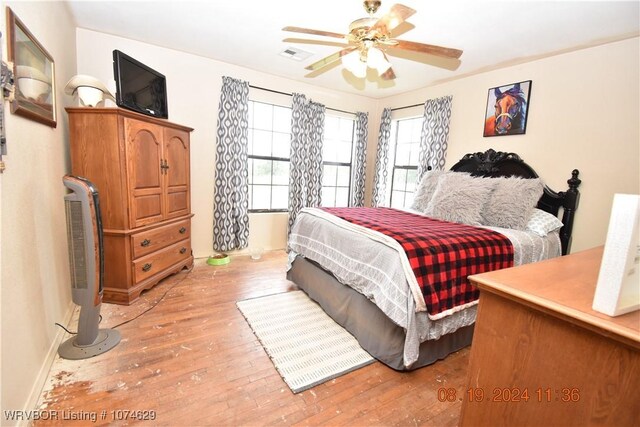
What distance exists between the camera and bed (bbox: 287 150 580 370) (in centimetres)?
167

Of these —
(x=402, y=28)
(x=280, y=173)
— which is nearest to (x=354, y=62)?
(x=402, y=28)

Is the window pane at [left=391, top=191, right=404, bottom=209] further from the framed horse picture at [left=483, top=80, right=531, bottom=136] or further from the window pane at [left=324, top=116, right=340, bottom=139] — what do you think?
the framed horse picture at [left=483, top=80, right=531, bottom=136]

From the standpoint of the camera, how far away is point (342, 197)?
15.8 ft

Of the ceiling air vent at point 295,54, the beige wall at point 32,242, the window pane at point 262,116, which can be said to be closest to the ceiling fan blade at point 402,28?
the ceiling air vent at point 295,54

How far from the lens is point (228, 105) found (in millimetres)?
3449

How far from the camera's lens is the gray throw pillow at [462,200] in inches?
102

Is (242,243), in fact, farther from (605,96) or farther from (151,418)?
(605,96)

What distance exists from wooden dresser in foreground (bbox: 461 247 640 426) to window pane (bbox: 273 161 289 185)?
3.41 m

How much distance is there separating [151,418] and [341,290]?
135 cm

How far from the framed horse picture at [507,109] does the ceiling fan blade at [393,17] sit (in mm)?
2065

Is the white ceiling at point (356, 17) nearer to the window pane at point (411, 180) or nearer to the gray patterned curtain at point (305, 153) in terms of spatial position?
the gray patterned curtain at point (305, 153)

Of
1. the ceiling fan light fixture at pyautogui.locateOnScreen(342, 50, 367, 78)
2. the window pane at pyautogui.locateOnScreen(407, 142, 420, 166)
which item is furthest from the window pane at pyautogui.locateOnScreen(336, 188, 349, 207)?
the ceiling fan light fixture at pyautogui.locateOnScreen(342, 50, 367, 78)

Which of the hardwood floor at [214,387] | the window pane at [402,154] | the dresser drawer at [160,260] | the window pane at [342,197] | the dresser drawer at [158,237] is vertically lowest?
the hardwood floor at [214,387]

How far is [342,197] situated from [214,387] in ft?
11.8
